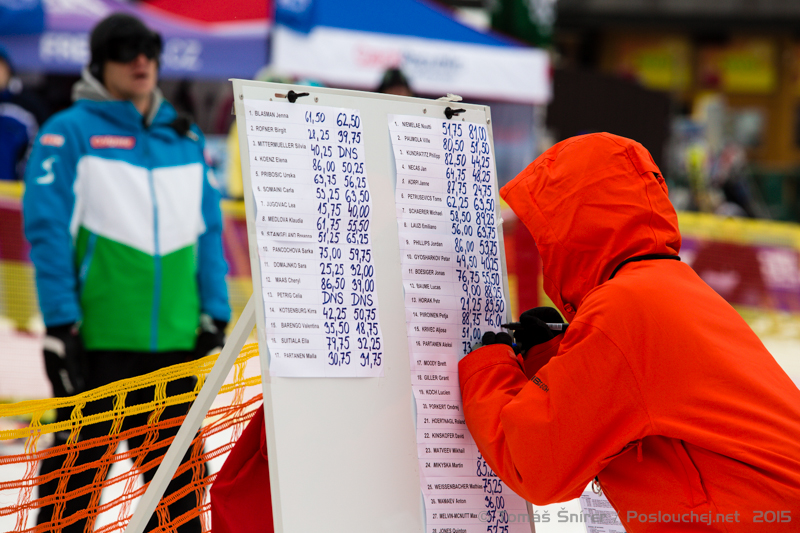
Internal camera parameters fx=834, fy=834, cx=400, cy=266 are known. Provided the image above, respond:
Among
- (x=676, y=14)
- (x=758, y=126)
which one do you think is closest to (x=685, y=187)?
(x=676, y=14)

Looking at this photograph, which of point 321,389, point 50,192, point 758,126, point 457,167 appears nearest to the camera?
point 321,389

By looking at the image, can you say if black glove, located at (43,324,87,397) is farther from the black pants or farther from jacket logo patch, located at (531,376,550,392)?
jacket logo patch, located at (531,376,550,392)

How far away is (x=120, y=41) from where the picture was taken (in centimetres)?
307

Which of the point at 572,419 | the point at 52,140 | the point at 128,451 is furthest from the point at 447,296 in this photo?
the point at 52,140

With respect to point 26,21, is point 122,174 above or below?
below

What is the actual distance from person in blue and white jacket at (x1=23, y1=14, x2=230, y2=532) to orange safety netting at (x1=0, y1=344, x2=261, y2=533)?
0.28 metres

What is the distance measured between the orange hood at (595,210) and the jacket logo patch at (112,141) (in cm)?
166

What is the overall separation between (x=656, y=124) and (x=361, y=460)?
1218 cm

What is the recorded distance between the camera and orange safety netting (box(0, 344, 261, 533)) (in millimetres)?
2418

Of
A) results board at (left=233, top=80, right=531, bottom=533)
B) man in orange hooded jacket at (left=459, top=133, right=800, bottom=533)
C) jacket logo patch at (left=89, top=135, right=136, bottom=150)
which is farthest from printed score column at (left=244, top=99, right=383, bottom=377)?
jacket logo patch at (left=89, top=135, right=136, bottom=150)

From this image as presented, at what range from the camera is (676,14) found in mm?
21734

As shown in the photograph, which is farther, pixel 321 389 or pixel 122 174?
pixel 122 174

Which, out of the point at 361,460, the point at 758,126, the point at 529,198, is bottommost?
the point at 758,126

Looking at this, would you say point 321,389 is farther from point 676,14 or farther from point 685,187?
point 676,14
